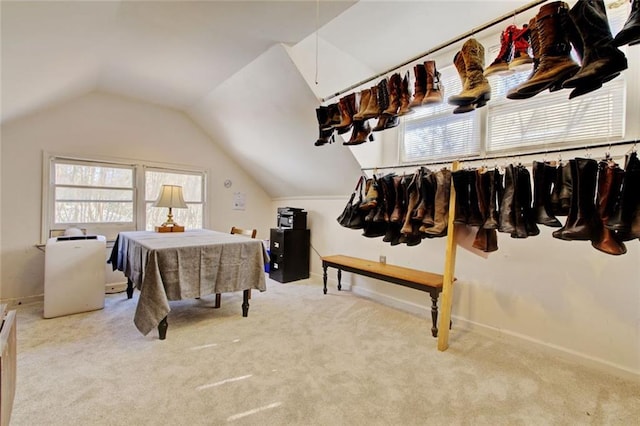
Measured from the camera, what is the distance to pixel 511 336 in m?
2.39

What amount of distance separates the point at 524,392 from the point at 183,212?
177 inches

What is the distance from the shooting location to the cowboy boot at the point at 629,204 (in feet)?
4.72

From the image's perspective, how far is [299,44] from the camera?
2.58 m

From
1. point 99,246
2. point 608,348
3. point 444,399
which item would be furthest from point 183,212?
point 608,348

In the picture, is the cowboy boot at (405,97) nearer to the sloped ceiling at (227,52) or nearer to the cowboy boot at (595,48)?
the sloped ceiling at (227,52)

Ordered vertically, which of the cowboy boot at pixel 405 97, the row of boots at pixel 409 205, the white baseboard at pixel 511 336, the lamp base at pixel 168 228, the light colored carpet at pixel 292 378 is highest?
the cowboy boot at pixel 405 97

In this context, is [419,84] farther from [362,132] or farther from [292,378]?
[292,378]

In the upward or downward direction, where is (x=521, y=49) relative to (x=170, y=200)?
upward

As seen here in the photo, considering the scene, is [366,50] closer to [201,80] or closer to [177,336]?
[201,80]

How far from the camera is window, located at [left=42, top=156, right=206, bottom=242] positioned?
3.37m

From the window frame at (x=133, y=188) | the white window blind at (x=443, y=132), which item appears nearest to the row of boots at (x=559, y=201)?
the white window blind at (x=443, y=132)

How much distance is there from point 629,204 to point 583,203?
0.18 metres

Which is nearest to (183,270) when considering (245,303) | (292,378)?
(245,303)

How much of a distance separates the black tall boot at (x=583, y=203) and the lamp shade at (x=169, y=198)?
3.65 m
